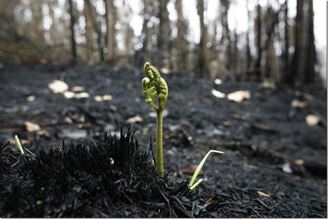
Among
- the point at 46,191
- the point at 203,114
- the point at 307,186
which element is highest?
the point at 46,191

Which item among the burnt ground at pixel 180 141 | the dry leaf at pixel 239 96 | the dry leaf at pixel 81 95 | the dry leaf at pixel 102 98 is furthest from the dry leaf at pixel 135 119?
the dry leaf at pixel 239 96

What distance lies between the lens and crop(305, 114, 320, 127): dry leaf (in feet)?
19.9

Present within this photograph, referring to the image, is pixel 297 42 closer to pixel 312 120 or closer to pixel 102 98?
pixel 312 120

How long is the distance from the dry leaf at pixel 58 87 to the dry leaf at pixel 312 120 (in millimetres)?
4175

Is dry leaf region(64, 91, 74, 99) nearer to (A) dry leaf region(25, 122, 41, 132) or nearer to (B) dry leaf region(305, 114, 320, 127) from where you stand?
(A) dry leaf region(25, 122, 41, 132)

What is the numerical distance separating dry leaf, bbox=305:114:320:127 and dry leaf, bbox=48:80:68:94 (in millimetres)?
4175

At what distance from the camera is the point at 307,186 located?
11.4 ft

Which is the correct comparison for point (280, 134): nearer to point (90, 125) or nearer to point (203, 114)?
point (203, 114)

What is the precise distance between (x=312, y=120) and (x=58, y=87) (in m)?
4.40

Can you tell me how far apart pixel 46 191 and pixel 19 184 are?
159mm

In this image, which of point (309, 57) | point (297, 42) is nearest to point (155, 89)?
point (297, 42)

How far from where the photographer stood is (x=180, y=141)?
3938mm

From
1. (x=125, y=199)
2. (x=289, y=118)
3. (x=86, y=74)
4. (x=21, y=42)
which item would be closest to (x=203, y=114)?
(x=289, y=118)

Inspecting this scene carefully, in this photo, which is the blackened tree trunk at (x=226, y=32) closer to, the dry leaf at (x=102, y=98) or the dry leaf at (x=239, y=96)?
the dry leaf at (x=239, y=96)
